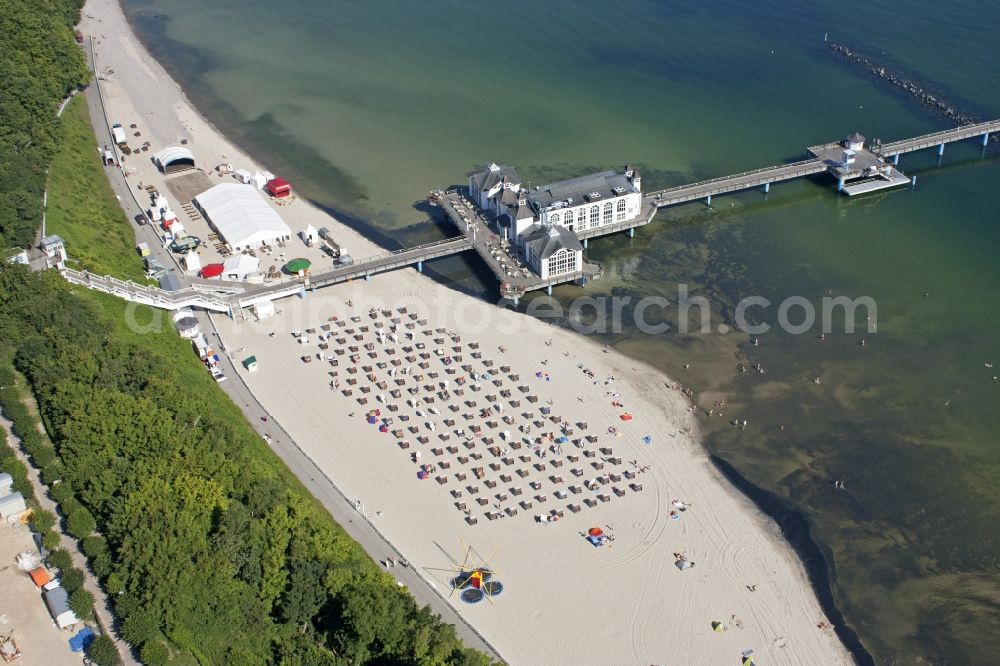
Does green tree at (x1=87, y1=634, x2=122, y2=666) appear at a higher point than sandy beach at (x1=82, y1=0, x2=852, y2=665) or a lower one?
lower

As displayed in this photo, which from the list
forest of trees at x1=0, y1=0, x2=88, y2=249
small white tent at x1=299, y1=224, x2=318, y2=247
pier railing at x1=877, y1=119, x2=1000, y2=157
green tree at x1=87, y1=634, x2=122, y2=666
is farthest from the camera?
pier railing at x1=877, y1=119, x2=1000, y2=157

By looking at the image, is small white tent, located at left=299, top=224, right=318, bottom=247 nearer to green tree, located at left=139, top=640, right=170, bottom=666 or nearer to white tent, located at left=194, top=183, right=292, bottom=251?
white tent, located at left=194, top=183, right=292, bottom=251

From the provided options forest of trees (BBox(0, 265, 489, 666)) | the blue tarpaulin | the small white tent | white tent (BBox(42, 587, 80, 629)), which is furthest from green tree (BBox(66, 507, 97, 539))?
the small white tent

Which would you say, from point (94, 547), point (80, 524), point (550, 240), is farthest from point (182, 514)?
point (550, 240)

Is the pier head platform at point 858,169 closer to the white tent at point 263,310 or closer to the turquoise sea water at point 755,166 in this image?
the turquoise sea water at point 755,166

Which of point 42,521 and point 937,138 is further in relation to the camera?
point 937,138

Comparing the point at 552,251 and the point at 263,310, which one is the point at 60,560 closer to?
the point at 263,310

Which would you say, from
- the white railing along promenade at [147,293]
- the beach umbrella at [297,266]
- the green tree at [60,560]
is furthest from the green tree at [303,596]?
the beach umbrella at [297,266]

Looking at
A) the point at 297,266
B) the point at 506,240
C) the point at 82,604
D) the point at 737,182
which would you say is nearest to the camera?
the point at 82,604
